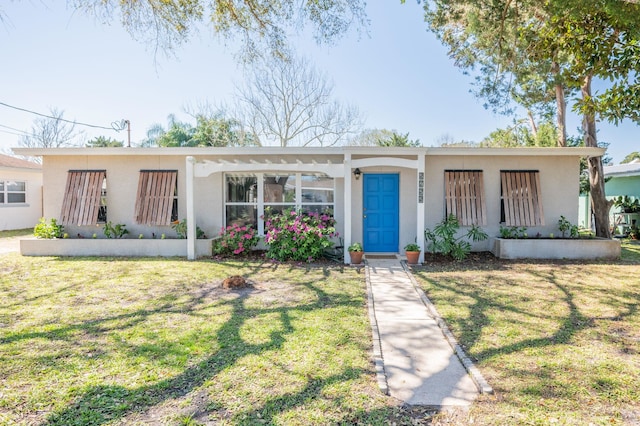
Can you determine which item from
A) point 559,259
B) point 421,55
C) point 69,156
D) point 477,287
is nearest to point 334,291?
point 477,287

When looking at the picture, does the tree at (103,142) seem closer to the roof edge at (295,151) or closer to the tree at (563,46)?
the roof edge at (295,151)

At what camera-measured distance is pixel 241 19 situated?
7.20 meters

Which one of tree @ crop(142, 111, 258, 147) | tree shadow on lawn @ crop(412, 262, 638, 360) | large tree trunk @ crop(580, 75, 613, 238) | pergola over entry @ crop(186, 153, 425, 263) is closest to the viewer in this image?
tree shadow on lawn @ crop(412, 262, 638, 360)

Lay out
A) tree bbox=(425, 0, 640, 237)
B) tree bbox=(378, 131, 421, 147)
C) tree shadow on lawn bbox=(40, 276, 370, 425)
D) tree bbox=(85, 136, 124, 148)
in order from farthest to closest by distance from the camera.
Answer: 1. tree bbox=(85, 136, 124, 148)
2. tree bbox=(378, 131, 421, 147)
3. tree bbox=(425, 0, 640, 237)
4. tree shadow on lawn bbox=(40, 276, 370, 425)

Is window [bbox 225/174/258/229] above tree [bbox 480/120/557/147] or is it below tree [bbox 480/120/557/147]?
below

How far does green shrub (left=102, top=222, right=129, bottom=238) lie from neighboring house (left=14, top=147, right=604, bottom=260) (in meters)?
0.20

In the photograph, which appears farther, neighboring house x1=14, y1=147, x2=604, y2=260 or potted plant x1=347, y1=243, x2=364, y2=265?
neighboring house x1=14, y1=147, x2=604, y2=260

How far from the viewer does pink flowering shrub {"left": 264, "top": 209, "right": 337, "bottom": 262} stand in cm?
830

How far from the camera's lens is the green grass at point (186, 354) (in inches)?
106

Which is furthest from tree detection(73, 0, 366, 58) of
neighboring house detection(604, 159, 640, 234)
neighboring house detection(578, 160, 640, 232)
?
neighboring house detection(578, 160, 640, 232)

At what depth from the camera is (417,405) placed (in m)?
2.77

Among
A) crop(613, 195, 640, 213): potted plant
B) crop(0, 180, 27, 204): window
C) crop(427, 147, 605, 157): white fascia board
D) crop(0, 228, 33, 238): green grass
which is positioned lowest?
crop(0, 228, 33, 238): green grass

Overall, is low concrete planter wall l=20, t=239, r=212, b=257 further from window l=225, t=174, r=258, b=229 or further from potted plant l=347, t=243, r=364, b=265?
potted plant l=347, t=243, r=364, b=265

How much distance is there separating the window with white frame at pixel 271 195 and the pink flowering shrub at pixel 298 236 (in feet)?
3.18
